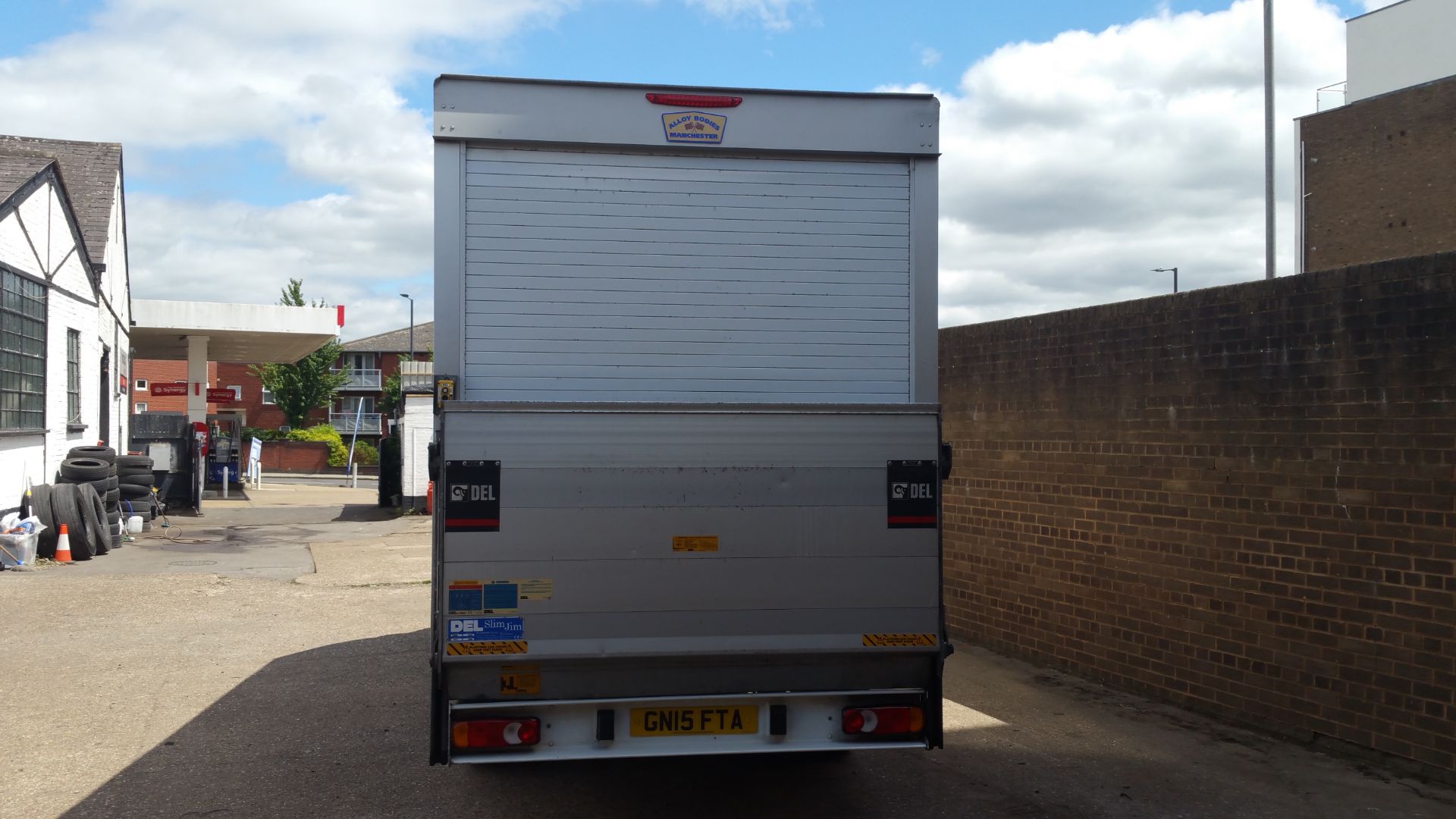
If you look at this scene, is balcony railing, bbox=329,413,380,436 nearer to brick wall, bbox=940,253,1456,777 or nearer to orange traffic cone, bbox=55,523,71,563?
orange traffic cone, bbox=55,523,71,563

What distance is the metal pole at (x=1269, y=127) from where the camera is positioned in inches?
668

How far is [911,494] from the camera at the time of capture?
4816mm

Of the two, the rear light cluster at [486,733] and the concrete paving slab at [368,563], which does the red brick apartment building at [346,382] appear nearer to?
the concrete paving slab at [368,563]

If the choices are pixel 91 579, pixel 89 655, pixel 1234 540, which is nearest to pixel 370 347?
pixel 91 579

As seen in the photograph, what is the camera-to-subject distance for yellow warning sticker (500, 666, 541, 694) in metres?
4.60

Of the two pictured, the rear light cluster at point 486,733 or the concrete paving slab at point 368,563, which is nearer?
the rear light cluster at point 486,733

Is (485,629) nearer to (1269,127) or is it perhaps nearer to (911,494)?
(911,494)

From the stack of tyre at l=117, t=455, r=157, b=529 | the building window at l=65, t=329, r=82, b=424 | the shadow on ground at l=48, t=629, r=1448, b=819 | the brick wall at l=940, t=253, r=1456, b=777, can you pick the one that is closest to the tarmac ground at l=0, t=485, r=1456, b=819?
the shadow on ground at l=48, t=629, r=1448, b=819

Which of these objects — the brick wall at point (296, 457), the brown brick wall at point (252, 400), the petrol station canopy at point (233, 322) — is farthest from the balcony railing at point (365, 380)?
the petrol station canopy at point (233, 322)

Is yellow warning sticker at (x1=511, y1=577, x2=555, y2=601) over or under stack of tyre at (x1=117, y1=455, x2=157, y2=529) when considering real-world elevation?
over

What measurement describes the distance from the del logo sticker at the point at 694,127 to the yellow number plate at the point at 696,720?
8.32 feet

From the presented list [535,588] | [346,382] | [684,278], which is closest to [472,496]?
[535,588]

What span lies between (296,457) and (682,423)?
4985 centimetres

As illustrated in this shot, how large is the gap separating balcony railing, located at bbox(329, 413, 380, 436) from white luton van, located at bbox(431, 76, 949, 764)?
67.5 meters
